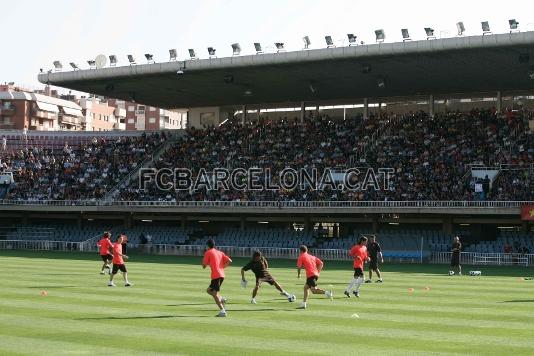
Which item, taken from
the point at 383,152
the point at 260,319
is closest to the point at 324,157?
the point at 383,152

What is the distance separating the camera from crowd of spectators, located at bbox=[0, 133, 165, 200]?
64.6m

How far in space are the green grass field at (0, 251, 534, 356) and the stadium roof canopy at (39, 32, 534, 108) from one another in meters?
20.5

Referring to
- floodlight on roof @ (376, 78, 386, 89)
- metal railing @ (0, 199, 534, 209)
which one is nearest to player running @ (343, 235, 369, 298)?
metal railing @ (0, 199, 534, 209)

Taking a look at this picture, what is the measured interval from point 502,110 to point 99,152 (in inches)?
1183

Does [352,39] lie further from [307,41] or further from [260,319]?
[260,319]

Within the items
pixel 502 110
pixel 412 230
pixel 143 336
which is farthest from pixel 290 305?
pixel 502 110

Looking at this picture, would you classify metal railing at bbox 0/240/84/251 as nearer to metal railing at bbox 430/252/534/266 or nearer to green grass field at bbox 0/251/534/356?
metal railing at bbox 430/252/534/266

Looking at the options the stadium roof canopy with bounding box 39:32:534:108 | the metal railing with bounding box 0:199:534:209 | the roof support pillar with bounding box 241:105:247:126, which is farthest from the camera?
the roof support pillar with bounding box 241:105:247:126

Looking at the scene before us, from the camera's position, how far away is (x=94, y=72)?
6134 cm

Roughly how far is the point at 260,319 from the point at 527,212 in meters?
31.3

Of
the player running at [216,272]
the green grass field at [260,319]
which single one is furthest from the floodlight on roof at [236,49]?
the player running at [216,272]

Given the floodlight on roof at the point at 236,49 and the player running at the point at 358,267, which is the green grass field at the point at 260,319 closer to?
the player running at the point at 358,267

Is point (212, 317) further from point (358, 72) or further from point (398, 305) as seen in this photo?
point (358, 72)

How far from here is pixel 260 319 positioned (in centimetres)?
1914
